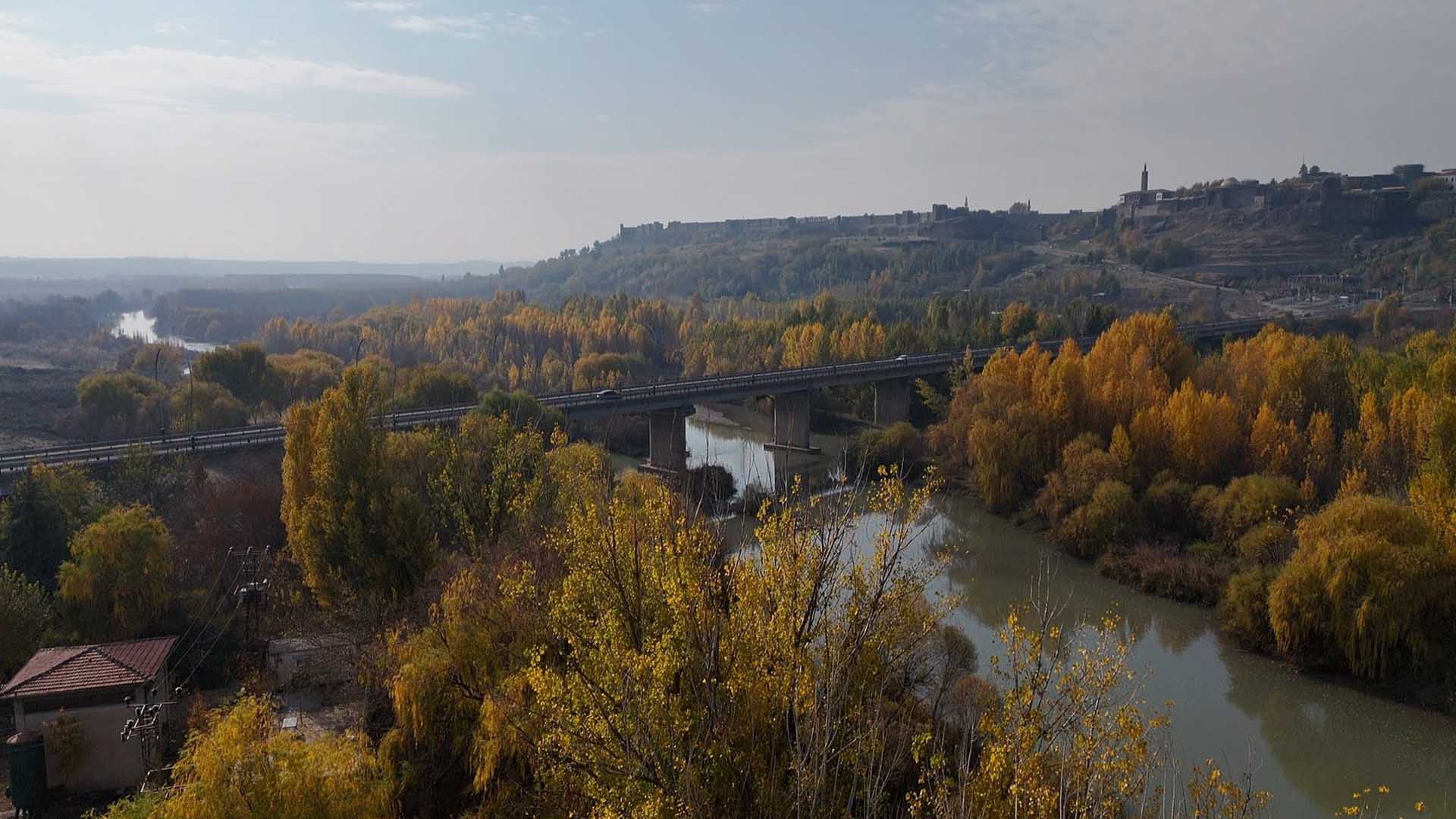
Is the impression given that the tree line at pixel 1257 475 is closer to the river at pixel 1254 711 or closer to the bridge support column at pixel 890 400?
the river at pixel 1254 711

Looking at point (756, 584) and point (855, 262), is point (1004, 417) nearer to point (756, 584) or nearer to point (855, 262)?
point (756, 584)

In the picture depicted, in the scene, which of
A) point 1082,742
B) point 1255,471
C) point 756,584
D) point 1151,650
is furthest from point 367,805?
point 1255,471

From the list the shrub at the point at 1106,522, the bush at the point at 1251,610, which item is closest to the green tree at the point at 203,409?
the shrub at the point at 1106,522

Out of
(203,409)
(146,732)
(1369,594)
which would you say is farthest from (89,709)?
(203,409)

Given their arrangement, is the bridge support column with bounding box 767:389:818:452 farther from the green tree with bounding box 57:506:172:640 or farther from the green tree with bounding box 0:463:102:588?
the green tree with bounding box 57:506:172:640

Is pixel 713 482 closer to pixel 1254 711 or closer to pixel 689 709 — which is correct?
pixel 1254 711
